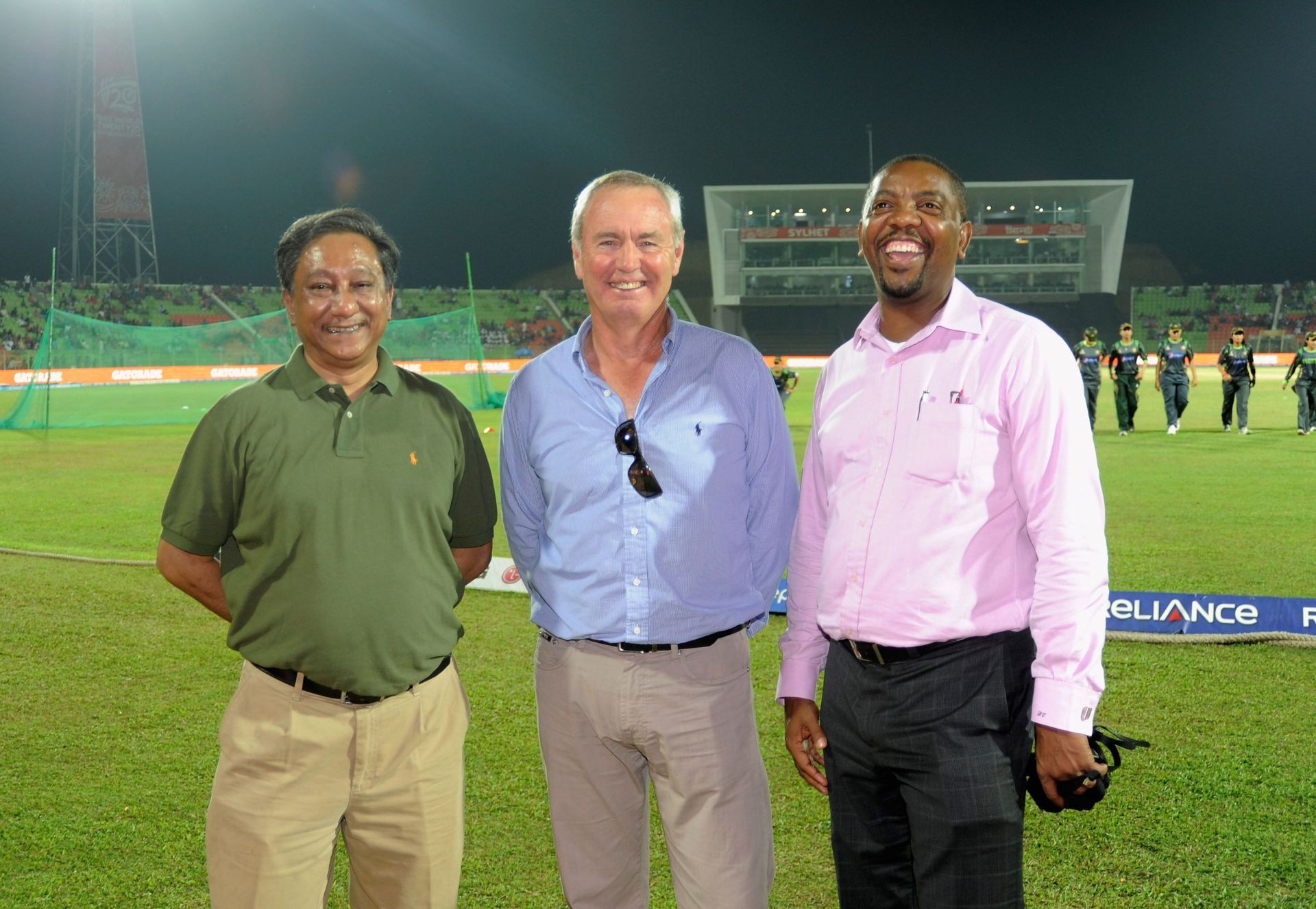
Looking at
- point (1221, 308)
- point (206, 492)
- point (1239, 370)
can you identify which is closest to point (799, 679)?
point (206, 492)

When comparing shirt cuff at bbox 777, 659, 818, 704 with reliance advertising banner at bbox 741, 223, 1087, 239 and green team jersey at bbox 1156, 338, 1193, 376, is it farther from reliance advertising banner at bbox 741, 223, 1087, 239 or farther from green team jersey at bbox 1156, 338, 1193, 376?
reliance advertising banner at bbox 741, 223, 1087, 239

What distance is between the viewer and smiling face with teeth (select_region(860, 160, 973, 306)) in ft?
8.44

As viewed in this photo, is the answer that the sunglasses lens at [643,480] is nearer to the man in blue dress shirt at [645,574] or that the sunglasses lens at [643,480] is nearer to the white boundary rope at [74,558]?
the man in blue dress shirt at [645,574]

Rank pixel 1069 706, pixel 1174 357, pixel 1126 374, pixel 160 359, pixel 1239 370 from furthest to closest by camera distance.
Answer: pixel 160 359 → pixel 1174 357 → pixel 1126 374 → pixel 1239 370 → pixel 1069 706

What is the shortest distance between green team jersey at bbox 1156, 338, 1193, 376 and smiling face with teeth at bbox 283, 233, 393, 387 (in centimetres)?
2006

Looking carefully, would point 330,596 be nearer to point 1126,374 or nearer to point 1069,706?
point 1069,706

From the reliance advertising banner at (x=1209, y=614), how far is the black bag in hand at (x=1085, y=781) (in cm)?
417

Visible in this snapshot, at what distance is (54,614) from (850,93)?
9929 cm

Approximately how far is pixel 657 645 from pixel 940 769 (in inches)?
30.4

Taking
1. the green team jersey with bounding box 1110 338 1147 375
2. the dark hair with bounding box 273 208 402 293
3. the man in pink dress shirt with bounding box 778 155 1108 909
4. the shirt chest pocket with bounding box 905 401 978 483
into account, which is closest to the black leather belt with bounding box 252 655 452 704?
the dark hair with bounding box 273 208 402 293

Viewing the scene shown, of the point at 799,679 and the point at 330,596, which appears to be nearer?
the point at 330,596

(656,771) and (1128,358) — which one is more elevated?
(1128,358)

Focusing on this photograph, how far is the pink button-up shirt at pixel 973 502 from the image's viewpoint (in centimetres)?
227

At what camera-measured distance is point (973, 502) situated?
2393mm
